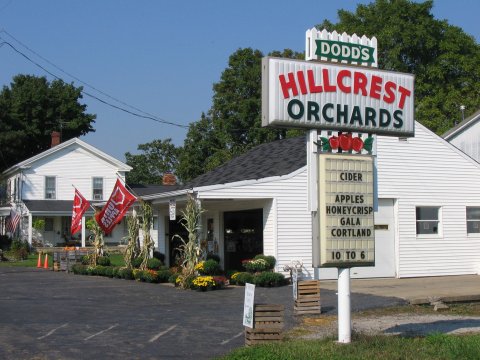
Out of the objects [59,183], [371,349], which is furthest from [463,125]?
[371,349]

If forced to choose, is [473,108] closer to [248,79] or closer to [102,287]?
[248,79]

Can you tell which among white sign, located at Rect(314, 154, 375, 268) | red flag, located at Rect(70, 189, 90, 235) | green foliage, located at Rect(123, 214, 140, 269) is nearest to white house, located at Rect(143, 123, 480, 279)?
green foliage, located at Rect(123, 214, 140, 269)

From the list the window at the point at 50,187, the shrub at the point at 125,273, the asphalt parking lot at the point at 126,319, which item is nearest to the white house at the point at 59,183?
the window at the point at 50,187

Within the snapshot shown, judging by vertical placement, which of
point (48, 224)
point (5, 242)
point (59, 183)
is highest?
point (59, 183)

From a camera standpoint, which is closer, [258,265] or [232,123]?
[258,265]

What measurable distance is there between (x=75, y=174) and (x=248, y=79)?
1448cm

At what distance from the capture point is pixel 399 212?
24906mm

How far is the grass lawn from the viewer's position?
9711 millimetres

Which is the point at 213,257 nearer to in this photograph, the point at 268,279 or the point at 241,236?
the point at 241,236

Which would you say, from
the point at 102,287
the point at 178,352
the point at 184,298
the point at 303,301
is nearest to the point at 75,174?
the point at 102,287

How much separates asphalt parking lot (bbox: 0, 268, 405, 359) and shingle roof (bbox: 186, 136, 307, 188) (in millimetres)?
4797

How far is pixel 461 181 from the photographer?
26.3m

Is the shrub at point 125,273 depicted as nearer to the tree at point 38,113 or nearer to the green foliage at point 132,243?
the green foliage at point 132,243

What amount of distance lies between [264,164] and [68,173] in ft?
94.0
